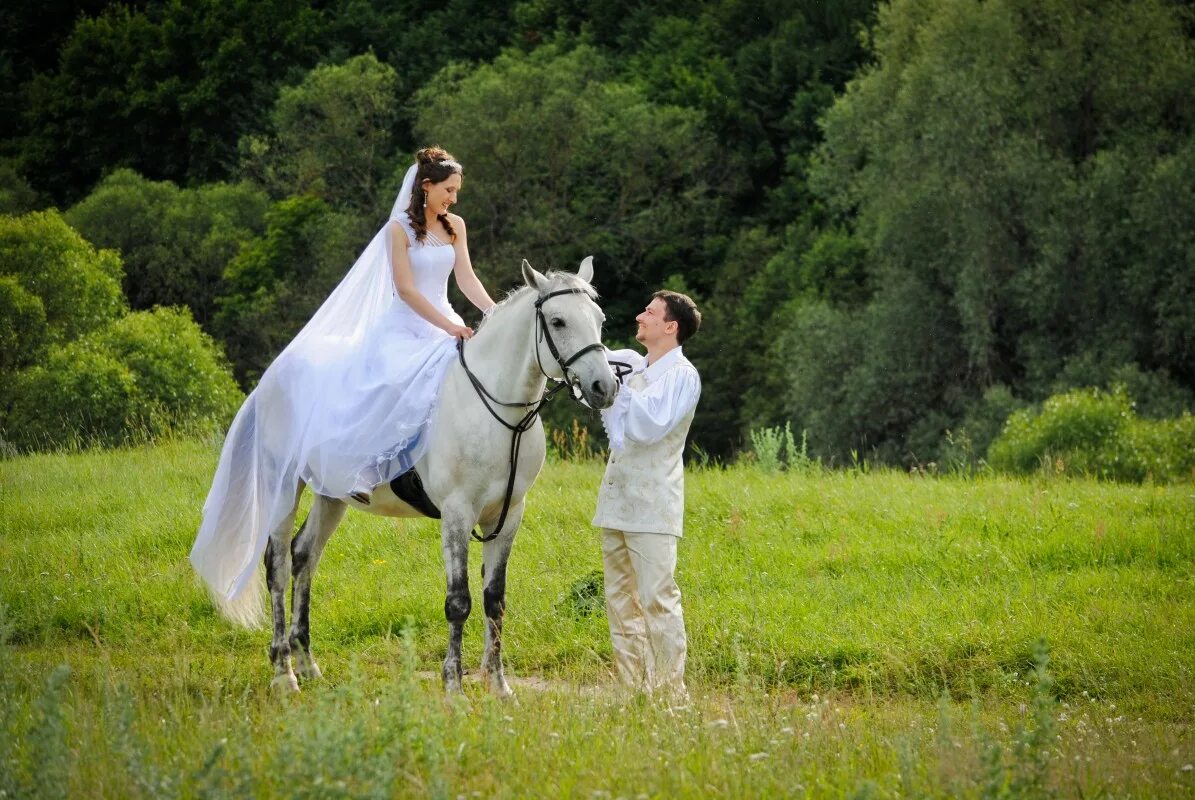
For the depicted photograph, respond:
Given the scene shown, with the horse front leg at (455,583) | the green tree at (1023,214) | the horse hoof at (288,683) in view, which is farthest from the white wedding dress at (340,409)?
the green tree at (1023,214)

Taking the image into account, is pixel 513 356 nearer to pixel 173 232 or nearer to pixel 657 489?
pixel 657 489

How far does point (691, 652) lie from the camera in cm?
873

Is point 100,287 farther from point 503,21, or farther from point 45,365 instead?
point 503,21

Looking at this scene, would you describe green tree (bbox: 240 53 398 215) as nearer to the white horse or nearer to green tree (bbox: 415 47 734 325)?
green tree (bbox: 415 47 734 325)

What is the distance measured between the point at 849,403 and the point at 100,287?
17466mm

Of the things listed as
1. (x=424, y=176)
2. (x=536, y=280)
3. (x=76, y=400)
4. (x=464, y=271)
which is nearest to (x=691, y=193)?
(x=76, y=400)

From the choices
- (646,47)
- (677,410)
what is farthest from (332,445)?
(646,47)

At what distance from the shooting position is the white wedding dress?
7.75 meters

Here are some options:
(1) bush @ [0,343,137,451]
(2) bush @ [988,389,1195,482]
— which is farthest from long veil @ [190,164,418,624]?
(1) bush @ [0,343,137,451]

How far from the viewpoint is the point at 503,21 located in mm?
49750

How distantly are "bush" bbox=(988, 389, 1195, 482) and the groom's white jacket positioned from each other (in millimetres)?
11356

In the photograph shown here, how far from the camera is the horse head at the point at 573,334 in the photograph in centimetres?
674

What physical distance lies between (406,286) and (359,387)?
0.66m

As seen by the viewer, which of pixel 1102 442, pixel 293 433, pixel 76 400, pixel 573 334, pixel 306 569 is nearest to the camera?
pixel 573 334
